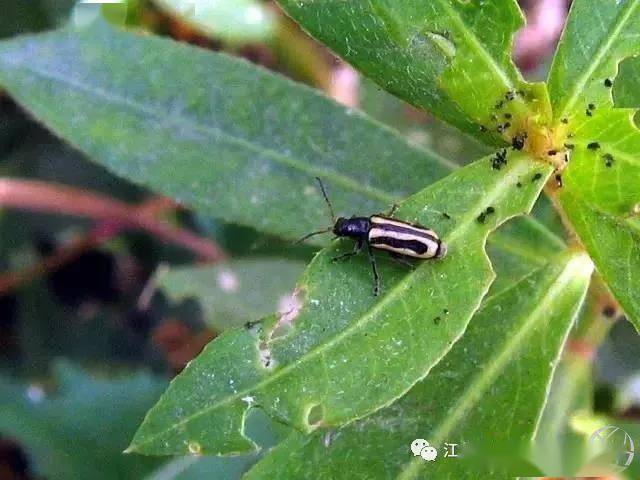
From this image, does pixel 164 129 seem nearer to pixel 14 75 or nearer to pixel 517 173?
pixel 14 75

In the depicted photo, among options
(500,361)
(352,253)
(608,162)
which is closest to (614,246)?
(608,162)

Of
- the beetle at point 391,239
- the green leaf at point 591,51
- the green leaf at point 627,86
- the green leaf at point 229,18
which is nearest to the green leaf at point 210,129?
the beetle at point 391,239

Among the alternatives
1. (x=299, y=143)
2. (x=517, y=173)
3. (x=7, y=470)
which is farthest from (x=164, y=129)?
(x=7, y=470)

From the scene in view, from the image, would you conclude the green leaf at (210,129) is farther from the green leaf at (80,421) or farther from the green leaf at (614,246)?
the green leaf at (80,421)

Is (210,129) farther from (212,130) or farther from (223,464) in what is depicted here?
(223,464)

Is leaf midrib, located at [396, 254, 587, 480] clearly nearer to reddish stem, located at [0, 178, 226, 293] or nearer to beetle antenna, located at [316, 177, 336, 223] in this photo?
beetle antenna, located at [316, 177, 336, 223]
